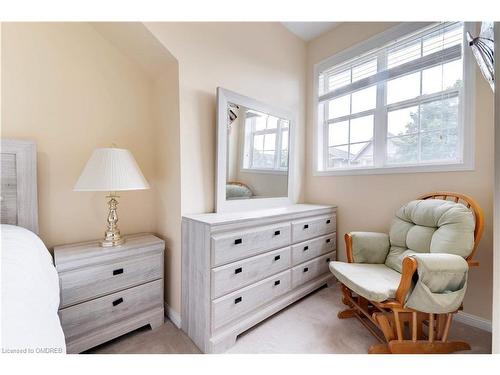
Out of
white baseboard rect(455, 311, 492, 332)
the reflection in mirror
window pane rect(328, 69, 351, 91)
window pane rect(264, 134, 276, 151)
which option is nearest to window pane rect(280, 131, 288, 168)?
the reflection in mirror

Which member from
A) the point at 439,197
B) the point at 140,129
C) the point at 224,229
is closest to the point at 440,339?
the point at 439,197

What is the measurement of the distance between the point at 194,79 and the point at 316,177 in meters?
1.71

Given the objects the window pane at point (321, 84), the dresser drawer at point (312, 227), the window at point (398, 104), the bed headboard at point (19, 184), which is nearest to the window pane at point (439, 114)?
the window at point (398, 104)

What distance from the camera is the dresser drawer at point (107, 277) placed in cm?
127

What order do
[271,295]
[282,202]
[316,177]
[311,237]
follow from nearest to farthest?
1. [271,295]
2. [311,237]
3. [282,202]
4. [316,177]

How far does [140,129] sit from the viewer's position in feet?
6.12

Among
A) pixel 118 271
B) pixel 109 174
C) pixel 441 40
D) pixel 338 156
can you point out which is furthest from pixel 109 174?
pixel 441 40

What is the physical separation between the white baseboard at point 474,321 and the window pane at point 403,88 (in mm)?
1827

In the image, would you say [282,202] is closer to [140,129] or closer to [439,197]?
[439,197]

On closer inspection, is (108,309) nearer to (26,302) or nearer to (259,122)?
(26,302)

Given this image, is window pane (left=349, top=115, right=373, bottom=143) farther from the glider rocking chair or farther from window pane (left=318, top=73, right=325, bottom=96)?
the glider rocking chair

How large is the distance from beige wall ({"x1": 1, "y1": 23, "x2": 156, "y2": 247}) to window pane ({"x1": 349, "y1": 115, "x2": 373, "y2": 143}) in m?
2.10

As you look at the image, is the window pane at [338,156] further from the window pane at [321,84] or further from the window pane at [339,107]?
the window pane at [321,84]

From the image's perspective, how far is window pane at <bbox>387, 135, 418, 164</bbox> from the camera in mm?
1925
